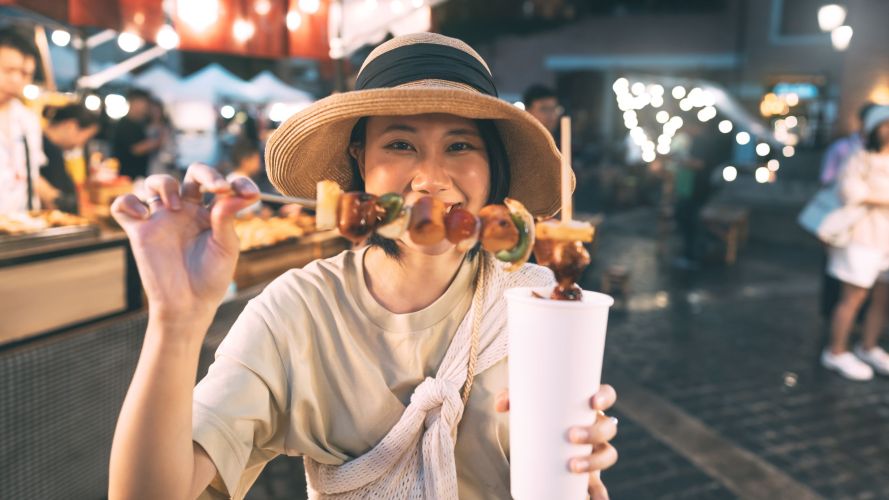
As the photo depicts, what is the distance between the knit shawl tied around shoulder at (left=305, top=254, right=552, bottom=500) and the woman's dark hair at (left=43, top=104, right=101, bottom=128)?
499 centimetres

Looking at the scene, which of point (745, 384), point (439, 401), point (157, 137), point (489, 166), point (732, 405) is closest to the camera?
point (439, 401)

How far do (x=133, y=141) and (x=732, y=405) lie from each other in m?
8.32

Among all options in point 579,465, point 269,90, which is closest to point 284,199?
point 579,465

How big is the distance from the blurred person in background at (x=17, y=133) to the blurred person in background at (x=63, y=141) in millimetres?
202

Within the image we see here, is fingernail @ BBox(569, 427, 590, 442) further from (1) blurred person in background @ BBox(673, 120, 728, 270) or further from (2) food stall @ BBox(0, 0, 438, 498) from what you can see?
(1) blurred person in background @ BBox(673, 120, 728, 270)

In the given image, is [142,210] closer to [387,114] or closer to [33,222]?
[387,114]

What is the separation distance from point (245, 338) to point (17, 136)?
393 cm

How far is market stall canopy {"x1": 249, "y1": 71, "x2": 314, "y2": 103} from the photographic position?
1347 centimetres

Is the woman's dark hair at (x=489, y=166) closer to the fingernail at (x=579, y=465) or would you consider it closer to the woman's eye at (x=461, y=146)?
the woman's eye at (x=461, y=146)

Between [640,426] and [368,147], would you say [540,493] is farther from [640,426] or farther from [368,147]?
[640,426]

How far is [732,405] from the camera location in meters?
5.50

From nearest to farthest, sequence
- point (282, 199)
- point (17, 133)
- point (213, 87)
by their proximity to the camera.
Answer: point (282, 199) → point (17, 133) → point (213, 87)

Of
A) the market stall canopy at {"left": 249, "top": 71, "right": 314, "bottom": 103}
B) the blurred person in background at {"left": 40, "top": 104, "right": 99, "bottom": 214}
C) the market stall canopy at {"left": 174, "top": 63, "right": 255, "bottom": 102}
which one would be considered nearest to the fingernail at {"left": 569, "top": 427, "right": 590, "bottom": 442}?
the blurred person in background at {"left": 40, "top": 104, "right": 99, "bottom": 214}

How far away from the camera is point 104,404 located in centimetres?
387
